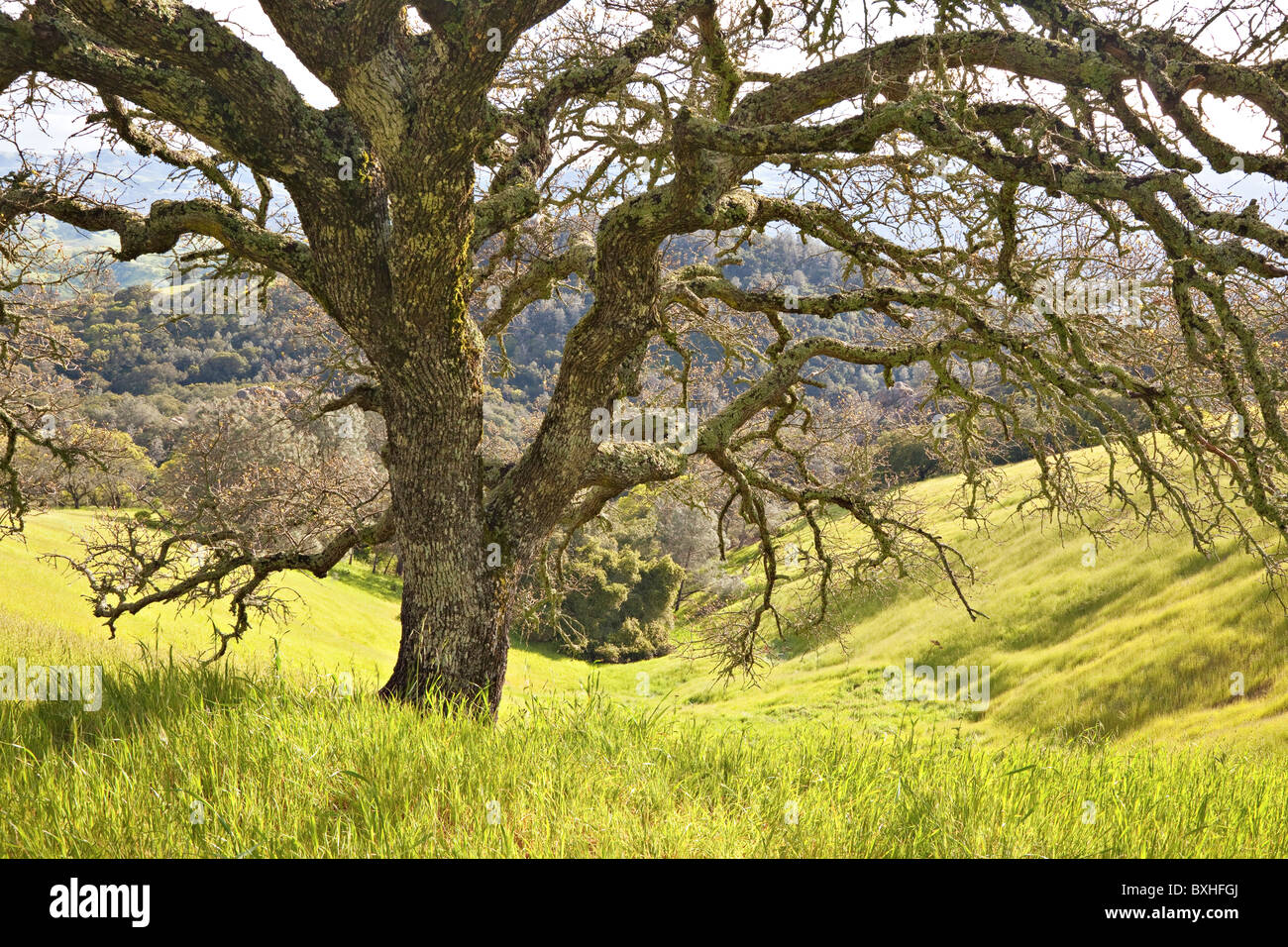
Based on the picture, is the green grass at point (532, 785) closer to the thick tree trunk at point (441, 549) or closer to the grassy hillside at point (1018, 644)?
the thick tree trunk at point (441, 549)

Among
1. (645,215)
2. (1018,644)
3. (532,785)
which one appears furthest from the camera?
(1018,644)

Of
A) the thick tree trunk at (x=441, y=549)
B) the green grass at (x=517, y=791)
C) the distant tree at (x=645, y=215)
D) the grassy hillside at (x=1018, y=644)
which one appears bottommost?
the grassy hillside at (x=1018, y=644)

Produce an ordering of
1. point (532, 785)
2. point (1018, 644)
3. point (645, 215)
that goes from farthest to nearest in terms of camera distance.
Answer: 1. point (1018, 644)
2. point (645, 215)
3. point (532, 785)

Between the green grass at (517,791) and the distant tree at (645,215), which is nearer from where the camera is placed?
the green grass at (517,791)

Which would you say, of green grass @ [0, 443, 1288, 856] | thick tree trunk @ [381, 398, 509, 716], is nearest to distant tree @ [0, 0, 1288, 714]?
thick tree trunk @ [381, 398, 509, 716]

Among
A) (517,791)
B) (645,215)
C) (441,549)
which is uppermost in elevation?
(645,215)

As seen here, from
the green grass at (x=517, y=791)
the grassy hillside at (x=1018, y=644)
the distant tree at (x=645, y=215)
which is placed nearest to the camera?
the green grass at (x=517, y=791)

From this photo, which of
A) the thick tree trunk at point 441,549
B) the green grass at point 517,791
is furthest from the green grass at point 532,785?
the thick tree trunk at point 441,549

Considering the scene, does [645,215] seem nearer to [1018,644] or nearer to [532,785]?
[532,785]

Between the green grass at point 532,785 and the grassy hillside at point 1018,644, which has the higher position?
the green grass at point 532,785

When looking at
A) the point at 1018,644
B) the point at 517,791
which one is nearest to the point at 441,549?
the point at 517,791

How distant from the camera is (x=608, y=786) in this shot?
10.1 feet
